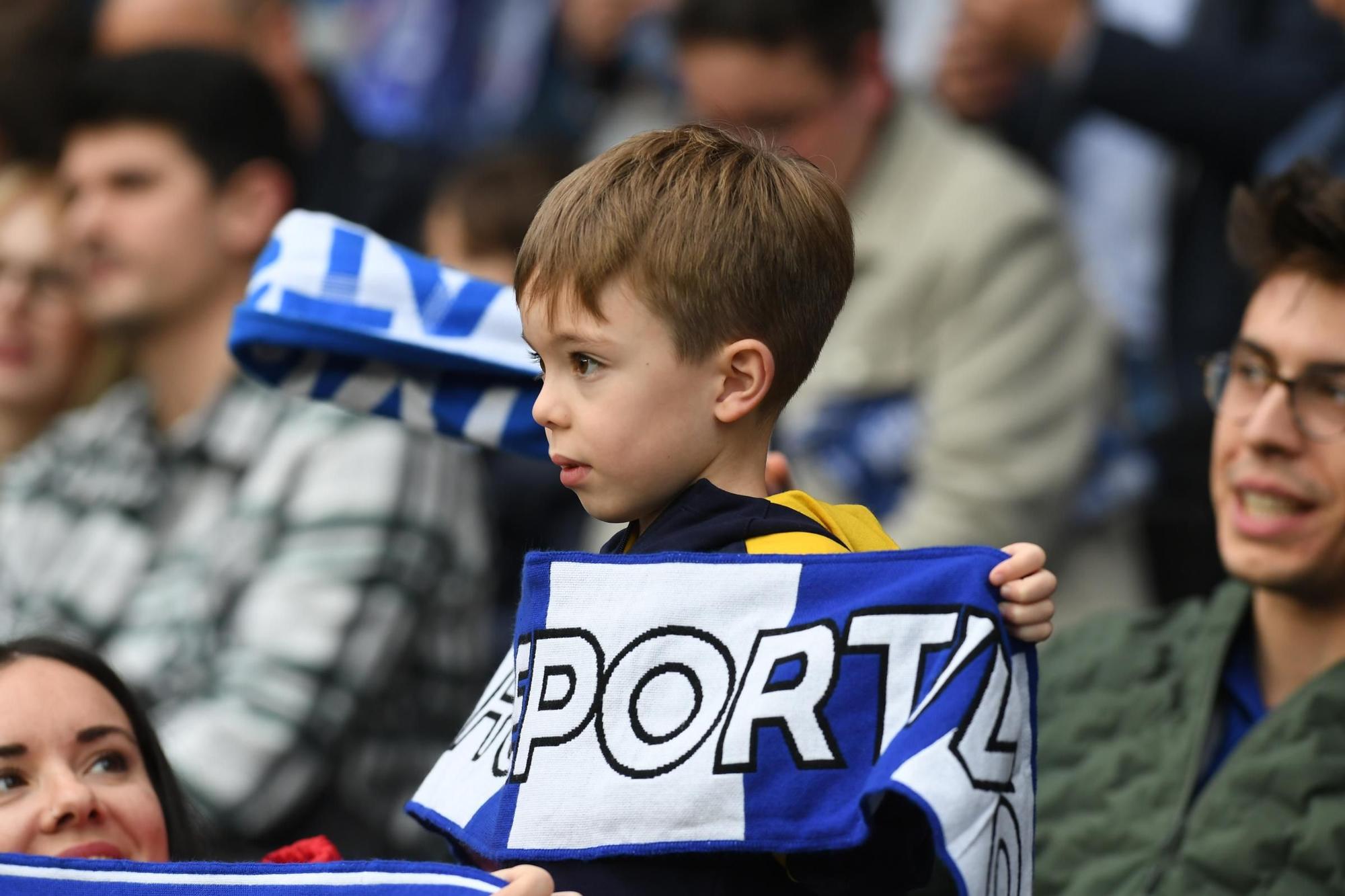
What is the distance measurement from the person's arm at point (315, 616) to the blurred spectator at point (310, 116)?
1.57 meters

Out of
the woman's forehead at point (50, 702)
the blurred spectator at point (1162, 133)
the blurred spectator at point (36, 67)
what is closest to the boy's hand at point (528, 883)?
the woman's forehead at point (50, 702)

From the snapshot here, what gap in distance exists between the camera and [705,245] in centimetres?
197

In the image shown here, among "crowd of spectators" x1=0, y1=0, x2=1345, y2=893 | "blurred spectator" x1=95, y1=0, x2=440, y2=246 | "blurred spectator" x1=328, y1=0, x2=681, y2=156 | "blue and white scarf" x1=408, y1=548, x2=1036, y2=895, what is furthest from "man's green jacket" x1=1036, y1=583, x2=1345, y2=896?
"blurred spectator" x1=95, y1=0, x2=440, y2=246

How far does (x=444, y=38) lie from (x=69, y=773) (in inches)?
170

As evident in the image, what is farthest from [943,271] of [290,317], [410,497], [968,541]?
[290,317]

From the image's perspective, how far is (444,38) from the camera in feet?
20.7

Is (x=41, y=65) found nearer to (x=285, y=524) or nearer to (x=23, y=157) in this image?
(x=23, y=157)

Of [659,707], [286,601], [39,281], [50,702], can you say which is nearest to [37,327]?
[39,281]

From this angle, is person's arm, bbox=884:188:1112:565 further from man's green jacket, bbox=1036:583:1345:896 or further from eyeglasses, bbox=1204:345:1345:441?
eyeglasses, bbox=1204:345:1345:441

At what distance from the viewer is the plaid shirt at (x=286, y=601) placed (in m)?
3.85

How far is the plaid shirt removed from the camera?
12.6ft

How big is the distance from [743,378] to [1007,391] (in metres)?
2.18

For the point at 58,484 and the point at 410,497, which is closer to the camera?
the point at 410,497

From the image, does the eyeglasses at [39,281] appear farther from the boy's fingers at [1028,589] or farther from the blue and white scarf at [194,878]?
the boy's fingers at [1028,589]
